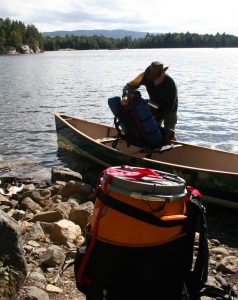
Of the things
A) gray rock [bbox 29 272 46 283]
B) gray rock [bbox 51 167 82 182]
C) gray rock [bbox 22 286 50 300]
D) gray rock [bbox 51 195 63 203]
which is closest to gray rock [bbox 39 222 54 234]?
gray rock [bbox 29 272 46 283]

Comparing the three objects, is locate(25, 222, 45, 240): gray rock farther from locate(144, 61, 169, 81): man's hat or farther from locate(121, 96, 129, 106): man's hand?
locate(144, 61, 169, 81): man's hat

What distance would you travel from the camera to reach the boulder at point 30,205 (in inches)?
303

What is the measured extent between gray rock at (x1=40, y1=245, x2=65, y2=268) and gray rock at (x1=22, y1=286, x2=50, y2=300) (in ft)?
2.54

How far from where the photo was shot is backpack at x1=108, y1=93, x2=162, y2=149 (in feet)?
29.5

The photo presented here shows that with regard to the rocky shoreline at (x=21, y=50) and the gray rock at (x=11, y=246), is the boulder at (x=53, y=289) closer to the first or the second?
the gray rock at (x=11, y=246)

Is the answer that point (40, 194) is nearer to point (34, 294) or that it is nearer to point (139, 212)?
point (34, 294)

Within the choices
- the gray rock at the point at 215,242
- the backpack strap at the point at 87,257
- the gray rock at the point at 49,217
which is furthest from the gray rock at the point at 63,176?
the backpack strap at the point at 87,257

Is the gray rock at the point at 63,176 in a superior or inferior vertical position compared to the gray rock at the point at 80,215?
inferior

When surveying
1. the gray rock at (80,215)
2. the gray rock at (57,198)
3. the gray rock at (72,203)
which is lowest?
the gray rock at (57,198)

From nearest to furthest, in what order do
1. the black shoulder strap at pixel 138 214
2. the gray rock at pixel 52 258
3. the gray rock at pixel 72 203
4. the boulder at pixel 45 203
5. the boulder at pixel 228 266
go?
the black shoulder strap at pixel 138 214
the gray rock at pixel 52 258
the boulder at pixel 228 266
the gray rock at pixel 72 203
the boulder at pixel 45 203

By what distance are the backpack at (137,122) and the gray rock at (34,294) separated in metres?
5.42

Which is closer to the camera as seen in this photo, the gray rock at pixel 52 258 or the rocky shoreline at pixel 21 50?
the gray rock at pixel 52 258

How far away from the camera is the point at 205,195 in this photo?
26.6ft

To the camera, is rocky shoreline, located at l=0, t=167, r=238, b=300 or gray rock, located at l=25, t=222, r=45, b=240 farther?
gray rock, located at l=25, t=222, r=45, b=240
